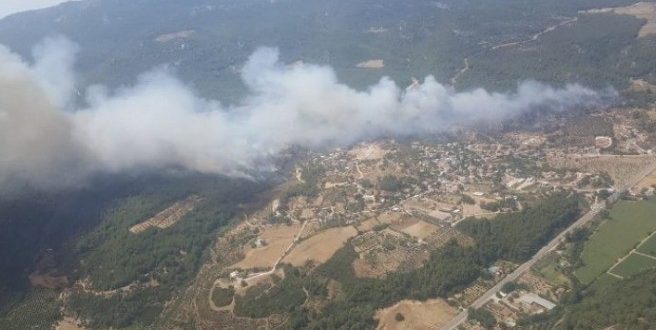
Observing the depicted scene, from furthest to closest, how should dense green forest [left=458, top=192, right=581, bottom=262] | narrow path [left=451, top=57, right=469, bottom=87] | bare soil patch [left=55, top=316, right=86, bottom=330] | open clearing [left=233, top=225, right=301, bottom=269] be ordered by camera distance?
narrow path [left=451, top=57, right=469, bottom=87] → open clearing [left=233, top=225, right=301, bottom=269] → dense green forest [left=458, top=192, right=581, bottom=262] → bare soil patch [left=55, top=316, right=86, bottom=330]

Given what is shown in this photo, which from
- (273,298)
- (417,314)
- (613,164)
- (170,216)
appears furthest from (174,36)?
(417,314)

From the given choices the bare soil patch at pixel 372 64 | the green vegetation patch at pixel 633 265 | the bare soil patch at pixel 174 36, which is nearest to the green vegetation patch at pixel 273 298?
the green vegetation patch at pixel 633 265

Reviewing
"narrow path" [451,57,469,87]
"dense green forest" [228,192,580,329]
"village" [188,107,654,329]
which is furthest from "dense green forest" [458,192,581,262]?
"narrow path" [451,57,469,87]

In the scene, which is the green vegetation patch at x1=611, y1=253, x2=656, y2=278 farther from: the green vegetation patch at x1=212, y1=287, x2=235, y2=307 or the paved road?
the green vegetation patch at x1=212, y1=287, x2=235, y2=307

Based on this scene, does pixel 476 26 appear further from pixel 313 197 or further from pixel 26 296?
pixel 26 296

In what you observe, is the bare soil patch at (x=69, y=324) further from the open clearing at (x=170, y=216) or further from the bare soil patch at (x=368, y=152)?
the bare soil patch at (x=368, y=152)

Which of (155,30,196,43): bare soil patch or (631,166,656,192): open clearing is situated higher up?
(155,30,196,43): bare soil patch
